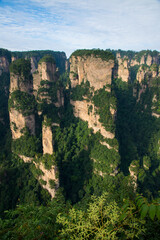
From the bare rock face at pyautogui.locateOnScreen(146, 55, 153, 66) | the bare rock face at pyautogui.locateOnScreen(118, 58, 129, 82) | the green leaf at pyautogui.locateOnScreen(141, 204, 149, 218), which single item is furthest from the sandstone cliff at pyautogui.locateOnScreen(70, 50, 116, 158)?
the bare rock face at pyautogui.locateOnScreen(146, 55, 153, 66)

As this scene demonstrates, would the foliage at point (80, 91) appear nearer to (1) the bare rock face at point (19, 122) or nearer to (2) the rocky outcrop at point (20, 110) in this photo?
(2) the rocky outcrop at point (20, 110)

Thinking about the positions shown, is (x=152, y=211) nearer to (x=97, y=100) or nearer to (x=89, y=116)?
(x=97, y=100)

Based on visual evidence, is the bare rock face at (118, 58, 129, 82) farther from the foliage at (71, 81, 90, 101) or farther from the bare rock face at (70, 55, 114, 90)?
the foliage at (71, 81, 90, 101)

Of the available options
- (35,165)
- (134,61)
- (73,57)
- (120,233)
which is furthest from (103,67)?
(134,61)

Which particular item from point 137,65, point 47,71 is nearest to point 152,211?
point 47,71

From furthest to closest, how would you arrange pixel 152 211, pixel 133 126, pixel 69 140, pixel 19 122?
pixel 133 126 < pixel 69 140 < pixel 19 122 < pixel 152 211

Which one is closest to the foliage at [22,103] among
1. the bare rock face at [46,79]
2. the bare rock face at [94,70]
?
the bare rock face at [46,79]
